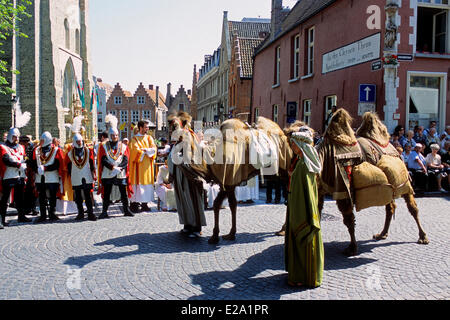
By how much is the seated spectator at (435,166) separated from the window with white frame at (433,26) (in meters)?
3.61

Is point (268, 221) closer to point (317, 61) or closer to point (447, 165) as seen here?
point (447, 165)

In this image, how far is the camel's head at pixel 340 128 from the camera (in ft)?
18.9

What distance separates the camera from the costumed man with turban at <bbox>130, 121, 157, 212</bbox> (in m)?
9.42

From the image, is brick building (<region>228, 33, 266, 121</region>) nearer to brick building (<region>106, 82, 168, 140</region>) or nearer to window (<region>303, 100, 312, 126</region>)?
window (<region>303, 100, 312, 126</region>)

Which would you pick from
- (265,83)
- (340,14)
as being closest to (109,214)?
(340,14)

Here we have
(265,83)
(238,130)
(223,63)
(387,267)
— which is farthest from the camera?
(223,63)

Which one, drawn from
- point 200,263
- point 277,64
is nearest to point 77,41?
point 277,64

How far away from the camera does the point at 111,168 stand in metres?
8.62

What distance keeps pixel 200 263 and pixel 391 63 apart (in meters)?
9.88

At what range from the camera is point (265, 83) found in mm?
25062

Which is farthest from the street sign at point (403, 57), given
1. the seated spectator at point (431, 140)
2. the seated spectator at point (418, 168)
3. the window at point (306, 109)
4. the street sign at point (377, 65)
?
the window at point (306, 109)

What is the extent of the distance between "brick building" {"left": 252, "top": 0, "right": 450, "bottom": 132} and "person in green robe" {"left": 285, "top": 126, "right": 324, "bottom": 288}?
8.39 meters

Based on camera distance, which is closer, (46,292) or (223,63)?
(46,292)
